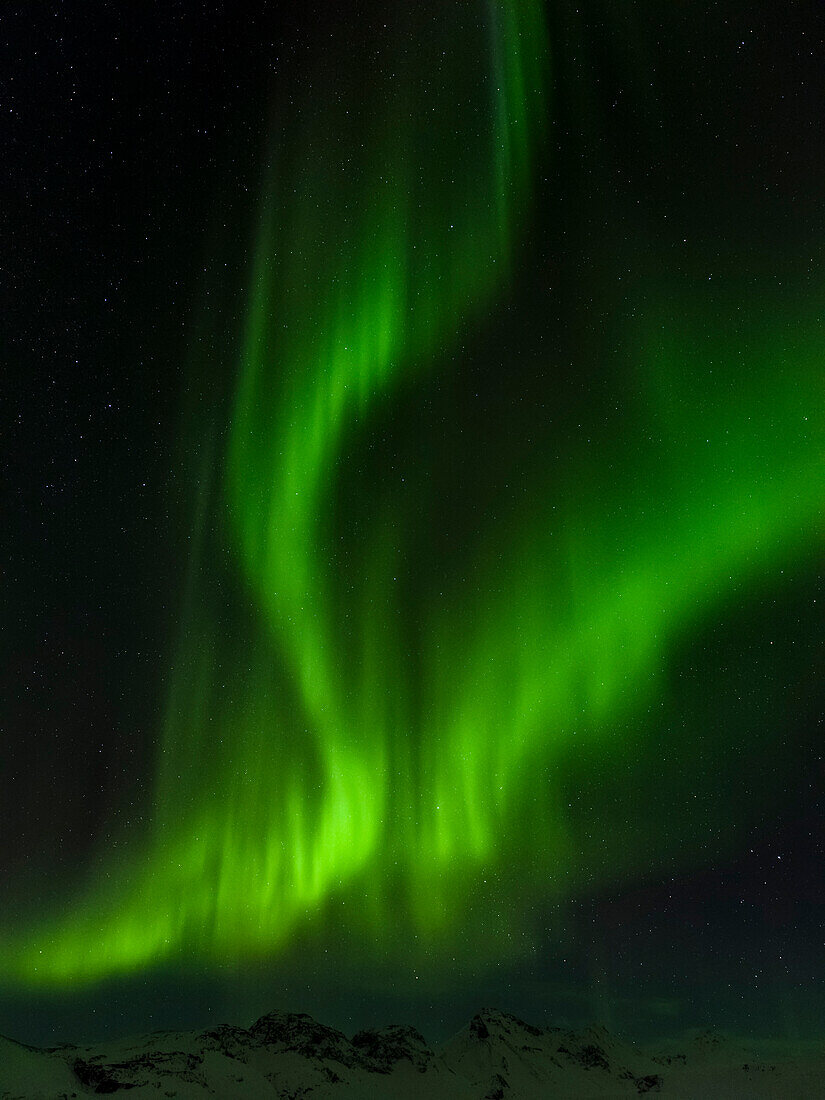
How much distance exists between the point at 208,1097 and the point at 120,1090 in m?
20.8

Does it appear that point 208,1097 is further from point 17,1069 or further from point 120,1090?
point 17,1069

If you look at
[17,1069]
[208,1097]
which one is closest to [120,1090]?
[208,1097]

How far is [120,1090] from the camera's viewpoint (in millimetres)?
186250

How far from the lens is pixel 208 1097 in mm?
197375

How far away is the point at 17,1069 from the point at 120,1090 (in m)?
39.9

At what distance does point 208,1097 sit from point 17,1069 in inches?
2272

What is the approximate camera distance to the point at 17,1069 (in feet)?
506

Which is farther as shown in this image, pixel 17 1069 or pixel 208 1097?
pixel 208 1097

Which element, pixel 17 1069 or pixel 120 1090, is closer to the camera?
pixel 17 1069
